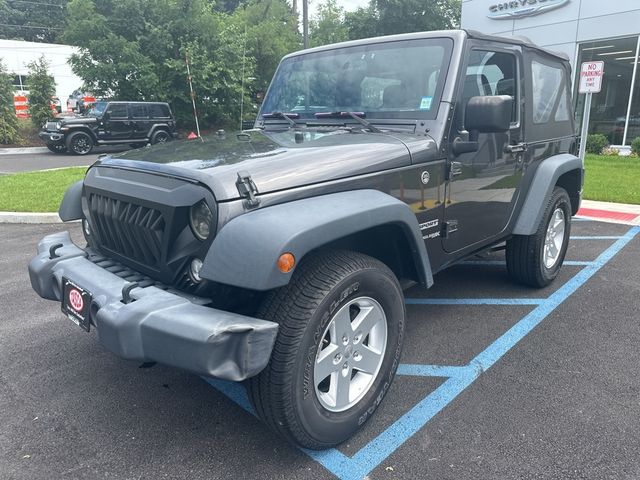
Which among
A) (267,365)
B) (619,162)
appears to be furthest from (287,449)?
(619,162)

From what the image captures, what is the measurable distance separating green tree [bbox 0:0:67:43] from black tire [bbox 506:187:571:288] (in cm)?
6024

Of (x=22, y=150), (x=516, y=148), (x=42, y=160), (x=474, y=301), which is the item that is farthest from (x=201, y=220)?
(x=22, y=150)

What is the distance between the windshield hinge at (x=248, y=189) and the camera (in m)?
2.23

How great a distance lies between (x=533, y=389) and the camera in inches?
117

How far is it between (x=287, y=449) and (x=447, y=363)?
128 cm

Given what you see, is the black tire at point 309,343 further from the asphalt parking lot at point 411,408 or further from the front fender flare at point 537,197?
the front fender flare at point 537,197

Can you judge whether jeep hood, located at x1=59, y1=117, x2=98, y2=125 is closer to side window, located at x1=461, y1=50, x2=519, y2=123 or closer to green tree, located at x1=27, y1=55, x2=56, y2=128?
green tree, located at x1=27, y1=55, x2=56, y2=128

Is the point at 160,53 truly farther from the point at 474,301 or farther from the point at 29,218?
the point at 474,301

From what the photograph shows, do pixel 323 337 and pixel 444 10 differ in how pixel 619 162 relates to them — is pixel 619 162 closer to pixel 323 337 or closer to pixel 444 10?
pixel 323 337

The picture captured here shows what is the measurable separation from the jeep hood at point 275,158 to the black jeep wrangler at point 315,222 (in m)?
0.01

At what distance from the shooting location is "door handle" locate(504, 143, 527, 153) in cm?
370

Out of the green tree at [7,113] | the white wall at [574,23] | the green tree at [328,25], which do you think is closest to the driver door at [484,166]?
the white wall at [574,23]

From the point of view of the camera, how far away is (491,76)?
3.63m

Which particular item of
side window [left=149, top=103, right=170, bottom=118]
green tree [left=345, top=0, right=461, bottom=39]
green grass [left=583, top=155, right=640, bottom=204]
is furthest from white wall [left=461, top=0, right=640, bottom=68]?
green tree [left=345, top=0, right=461, bottom=39]
